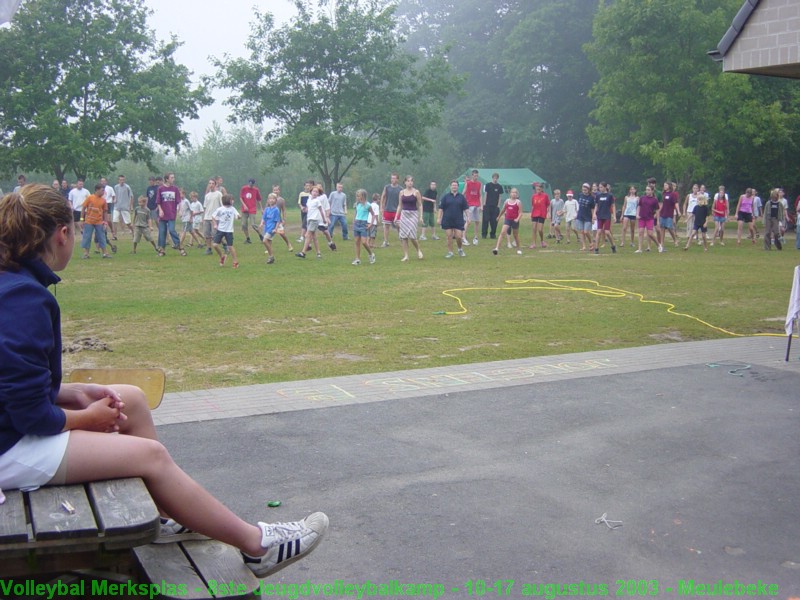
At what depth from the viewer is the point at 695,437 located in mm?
6363

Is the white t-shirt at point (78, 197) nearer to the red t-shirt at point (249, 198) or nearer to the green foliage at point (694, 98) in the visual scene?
the red t-shirt at point (249, 198)

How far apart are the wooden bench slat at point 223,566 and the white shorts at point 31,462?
1.85 feet

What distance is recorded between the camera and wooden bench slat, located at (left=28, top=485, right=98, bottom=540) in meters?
2.72

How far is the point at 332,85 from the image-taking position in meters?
42.4

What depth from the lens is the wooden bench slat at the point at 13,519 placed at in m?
2.68

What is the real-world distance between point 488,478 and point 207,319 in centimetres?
746

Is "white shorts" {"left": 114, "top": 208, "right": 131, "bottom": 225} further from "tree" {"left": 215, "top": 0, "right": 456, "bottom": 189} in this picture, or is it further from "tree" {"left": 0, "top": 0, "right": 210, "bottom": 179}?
"tree" {"left": 215, "top": 0, "right": 456, "bottom": 189}

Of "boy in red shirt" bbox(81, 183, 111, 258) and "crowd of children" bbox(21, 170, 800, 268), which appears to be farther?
"boy in red shirt" bbox(81, 183, 111, 258)

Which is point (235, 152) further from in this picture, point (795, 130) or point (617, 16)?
point (795, 130)

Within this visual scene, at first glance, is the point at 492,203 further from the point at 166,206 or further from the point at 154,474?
the point at 154,474

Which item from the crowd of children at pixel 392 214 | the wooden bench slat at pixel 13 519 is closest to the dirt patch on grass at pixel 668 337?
the wooden bench slat at pixel 13 519

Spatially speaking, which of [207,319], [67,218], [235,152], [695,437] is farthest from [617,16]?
[67,218]

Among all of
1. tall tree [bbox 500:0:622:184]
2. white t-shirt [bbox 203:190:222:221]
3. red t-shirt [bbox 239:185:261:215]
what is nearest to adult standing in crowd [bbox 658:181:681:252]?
red t-shirt [bbox 239:185:261:215]

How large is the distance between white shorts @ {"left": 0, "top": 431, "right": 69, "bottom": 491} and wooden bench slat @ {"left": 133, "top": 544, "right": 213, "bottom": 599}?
407 millimetres
